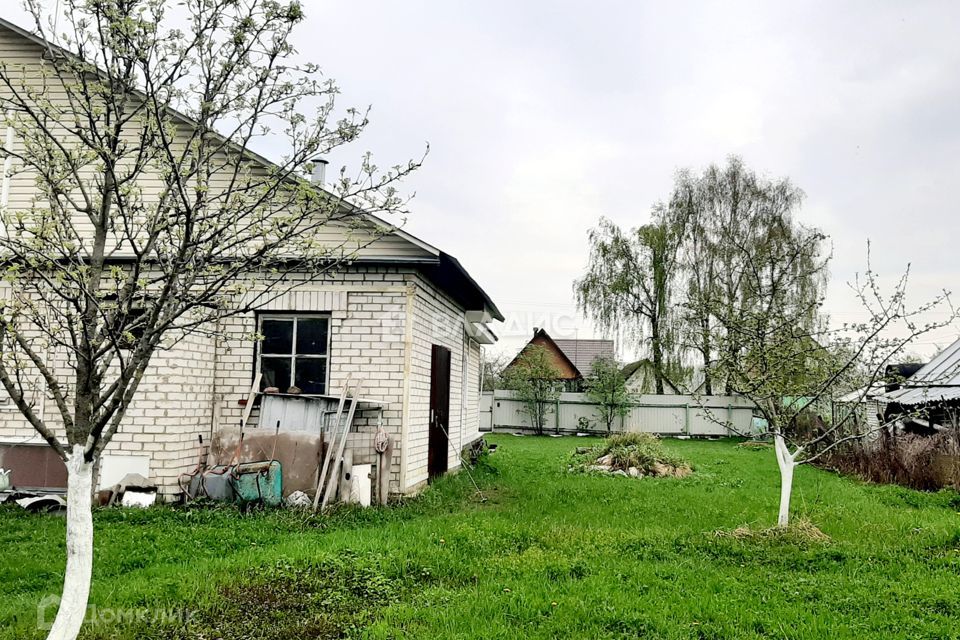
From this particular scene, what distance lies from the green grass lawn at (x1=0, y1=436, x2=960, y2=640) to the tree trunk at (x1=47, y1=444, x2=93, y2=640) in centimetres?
72

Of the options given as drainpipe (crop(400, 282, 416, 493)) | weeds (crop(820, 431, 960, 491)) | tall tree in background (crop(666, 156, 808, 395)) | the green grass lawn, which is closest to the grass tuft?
the green grass lawn

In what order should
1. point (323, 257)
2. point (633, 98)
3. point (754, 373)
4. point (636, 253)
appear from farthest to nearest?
point (636, 253) < point (633, 98) < point (754, 373) < point (323, 257)

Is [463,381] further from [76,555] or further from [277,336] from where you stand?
[76,555]

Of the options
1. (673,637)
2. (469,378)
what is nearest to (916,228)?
(469,378)

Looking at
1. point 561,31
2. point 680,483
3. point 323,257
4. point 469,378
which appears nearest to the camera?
point 323,257

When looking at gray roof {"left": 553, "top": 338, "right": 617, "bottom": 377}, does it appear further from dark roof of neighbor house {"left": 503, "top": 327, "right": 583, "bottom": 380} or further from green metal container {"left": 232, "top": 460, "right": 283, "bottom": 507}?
green metal container {"left": 232, "top": 460, "right": 283, "bottom": 507}

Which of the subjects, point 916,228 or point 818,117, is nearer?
point 818,117

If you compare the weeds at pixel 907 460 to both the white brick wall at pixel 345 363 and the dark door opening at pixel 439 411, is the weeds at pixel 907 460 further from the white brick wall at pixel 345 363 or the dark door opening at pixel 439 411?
the white brick wall at pixel 345 363

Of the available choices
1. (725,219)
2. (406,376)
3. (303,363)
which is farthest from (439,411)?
(725,219)

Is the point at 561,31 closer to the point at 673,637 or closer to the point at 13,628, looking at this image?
the point at 673,637

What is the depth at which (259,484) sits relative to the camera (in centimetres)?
766

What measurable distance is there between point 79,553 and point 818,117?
11.9m

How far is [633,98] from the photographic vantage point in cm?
1069

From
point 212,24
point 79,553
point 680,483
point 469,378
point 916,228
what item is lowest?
point 680,483
